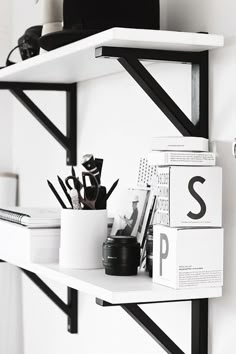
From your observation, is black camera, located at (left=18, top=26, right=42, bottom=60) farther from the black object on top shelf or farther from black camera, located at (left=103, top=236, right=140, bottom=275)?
black camera, located at (left=103, top=236, right=140, bottom=275)

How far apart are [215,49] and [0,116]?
3.61 ft

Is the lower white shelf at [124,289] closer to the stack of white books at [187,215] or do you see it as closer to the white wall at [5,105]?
the stack of white books at [187,215]

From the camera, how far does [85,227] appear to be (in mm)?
1364

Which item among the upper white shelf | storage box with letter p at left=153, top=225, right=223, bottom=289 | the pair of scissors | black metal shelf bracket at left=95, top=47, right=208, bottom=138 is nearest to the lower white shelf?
storage box with letter p at left=153, top=225, right=223, bottom=289

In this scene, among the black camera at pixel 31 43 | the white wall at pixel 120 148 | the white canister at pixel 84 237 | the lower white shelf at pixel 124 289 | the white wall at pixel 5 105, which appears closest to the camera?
the lower white shelf at pixel 124 289

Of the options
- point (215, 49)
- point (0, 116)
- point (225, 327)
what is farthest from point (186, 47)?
point (0, 116)

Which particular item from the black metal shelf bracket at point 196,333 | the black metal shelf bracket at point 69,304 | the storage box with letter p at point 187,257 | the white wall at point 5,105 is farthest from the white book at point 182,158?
the white wall at point 5,105

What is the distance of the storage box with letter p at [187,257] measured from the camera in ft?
3.87

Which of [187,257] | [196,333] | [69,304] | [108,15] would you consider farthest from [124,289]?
[69,304]

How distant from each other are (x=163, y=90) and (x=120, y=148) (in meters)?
0.40

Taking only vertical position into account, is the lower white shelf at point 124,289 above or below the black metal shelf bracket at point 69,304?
above

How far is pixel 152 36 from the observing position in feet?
3.88

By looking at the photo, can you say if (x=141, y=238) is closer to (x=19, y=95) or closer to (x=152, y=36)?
(x=152, y=36)

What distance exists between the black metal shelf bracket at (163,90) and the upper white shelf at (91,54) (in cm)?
1
